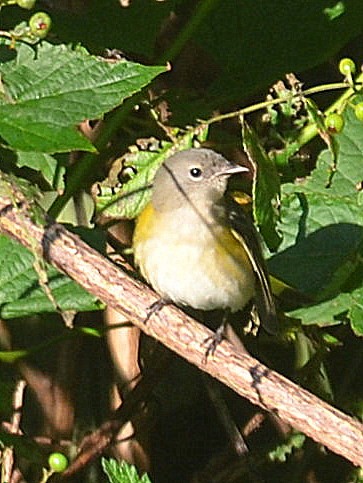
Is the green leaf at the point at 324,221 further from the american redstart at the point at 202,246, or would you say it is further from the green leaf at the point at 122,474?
the green leaf at the point at 122,474

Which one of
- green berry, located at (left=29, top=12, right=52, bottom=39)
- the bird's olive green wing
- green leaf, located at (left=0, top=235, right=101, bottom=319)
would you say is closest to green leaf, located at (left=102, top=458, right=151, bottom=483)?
green leaf, located at (left=0, top=235, right=101, bottom=319)

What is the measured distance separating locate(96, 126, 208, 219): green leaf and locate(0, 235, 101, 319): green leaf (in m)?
0.30

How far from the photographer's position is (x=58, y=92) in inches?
108

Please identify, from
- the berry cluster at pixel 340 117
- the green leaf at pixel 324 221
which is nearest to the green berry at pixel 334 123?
the berry cluster at pixel 340 117

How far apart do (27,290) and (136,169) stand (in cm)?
51

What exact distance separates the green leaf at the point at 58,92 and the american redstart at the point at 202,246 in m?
0.76

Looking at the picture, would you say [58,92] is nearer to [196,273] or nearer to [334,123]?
[334,123]

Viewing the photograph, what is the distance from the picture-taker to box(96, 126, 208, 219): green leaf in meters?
3.40

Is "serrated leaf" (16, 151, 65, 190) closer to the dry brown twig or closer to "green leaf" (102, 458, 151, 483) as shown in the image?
the dry brown twig

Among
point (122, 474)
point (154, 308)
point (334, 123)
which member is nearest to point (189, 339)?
point (154, 308)

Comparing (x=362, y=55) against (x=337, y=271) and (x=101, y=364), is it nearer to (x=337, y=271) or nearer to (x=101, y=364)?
→ (x=337, y=271)

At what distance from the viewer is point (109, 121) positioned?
3.29 meters

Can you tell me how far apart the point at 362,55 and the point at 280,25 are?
18.4 inches

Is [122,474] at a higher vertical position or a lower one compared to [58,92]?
lower
